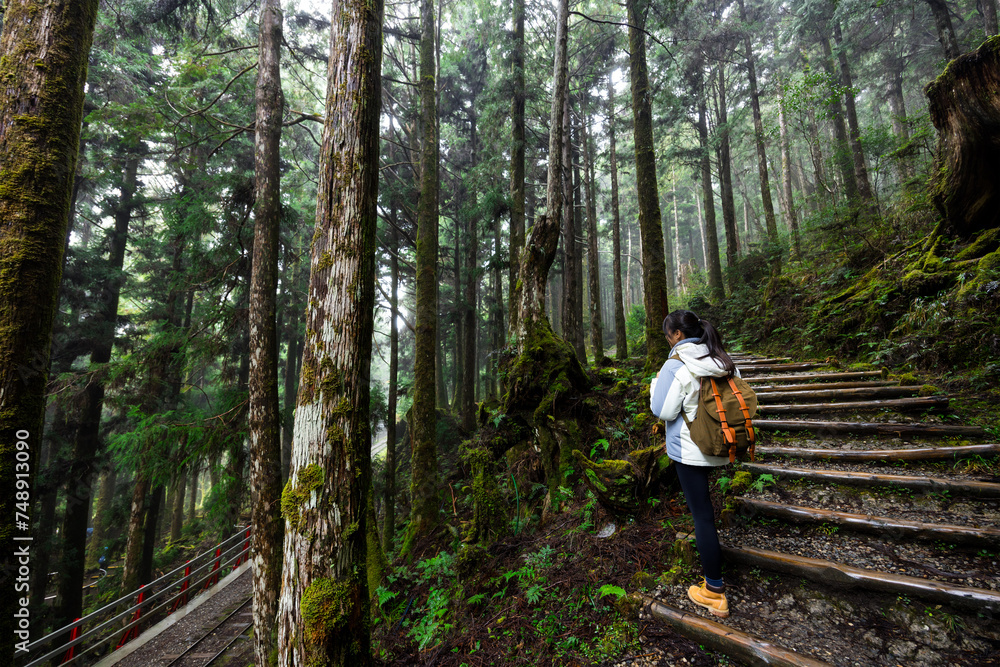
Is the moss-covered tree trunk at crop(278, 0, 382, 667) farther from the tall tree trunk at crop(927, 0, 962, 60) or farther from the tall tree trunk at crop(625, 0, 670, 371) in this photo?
the tall tree trunk at crop(927, 0, 962, 60)

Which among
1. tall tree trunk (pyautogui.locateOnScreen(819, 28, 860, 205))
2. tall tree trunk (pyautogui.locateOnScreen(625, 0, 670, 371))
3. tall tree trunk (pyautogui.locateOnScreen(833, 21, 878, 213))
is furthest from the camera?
tall tree trunk (pyautogui.locateOnScreen(819, 28, 860, 205))

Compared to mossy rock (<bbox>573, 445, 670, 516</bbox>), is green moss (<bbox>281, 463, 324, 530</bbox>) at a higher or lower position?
higher

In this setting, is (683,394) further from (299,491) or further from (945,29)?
(945,29)

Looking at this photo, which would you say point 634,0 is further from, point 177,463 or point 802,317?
point 177,463

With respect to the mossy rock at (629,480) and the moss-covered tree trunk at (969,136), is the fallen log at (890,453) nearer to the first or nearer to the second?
the mossy rock at (629,480)

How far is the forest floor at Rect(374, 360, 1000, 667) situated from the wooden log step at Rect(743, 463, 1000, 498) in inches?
3.2

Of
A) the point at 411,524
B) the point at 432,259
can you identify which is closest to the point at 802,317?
the point at 432,259

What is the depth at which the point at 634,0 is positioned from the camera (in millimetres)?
8164

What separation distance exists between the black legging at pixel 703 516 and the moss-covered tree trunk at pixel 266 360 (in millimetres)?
5778

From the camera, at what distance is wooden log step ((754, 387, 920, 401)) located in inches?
180

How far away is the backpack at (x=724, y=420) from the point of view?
8.52ft

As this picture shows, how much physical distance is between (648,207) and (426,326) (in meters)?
5.17

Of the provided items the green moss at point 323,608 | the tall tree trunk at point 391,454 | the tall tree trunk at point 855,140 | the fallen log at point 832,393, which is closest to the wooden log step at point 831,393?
the fallen log at point 832,393

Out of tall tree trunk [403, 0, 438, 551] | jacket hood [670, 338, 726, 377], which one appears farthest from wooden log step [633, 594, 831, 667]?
tall tree trunk [403, 0, 438, 551]
